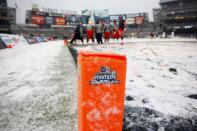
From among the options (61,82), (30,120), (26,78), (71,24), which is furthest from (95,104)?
(71,24)

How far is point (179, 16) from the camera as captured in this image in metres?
76.0

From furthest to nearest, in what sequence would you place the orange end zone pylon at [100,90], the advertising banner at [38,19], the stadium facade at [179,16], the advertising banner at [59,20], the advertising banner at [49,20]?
the advertising banner at [59,20] < the advertising banner at [49,20] < the advertising banner at [38,19] < the stadium facade at [179,16] < the orange end zone pylon at [100,90]

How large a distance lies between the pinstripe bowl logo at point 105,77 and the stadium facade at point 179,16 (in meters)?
71.1

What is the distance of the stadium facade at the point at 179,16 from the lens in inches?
2790

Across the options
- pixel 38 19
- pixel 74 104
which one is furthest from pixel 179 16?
pixel 74 104

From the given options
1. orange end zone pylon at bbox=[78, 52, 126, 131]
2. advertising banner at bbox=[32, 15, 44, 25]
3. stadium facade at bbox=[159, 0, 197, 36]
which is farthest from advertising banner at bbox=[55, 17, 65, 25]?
orange end zone pylon at bbox=[78, 52, 126, 131]

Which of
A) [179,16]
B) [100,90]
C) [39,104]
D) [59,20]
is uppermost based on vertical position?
[179,16]

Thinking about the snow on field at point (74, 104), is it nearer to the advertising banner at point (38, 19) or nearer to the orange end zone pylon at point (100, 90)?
the orange end zone pylon at point (100, 90)

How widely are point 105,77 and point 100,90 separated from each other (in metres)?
0.08

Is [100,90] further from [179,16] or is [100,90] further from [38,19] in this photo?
[179,16]

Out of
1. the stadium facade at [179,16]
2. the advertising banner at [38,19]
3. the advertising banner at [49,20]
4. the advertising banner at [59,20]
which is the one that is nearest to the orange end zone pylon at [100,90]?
the stadium facade at [179,16]

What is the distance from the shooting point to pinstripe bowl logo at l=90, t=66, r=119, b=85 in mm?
1377

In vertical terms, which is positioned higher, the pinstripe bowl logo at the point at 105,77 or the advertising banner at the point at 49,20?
the advertising banner at the point at 49,20

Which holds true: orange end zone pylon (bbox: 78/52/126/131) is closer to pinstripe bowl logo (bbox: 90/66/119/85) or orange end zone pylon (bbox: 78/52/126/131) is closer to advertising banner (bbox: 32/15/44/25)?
pinstripe bowl logo (bbox: 90/66/119/85)
